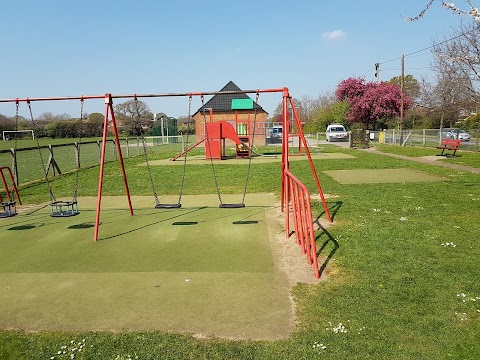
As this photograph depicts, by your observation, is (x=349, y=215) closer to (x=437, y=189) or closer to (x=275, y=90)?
(x=275, y=90)

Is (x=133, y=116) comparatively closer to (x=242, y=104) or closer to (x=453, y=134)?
(x=242, y=104)

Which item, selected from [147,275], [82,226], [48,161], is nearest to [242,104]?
[48,161]

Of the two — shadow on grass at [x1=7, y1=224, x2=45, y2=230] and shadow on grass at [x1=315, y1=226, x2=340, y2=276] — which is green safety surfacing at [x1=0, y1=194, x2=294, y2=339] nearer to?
shadow on grass at [x1=7, y1=224, x2=45, y2=230]

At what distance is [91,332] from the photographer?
3.27 m

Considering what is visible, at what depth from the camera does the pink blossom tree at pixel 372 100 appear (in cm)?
3625

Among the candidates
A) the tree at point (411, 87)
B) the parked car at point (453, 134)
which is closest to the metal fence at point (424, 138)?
the parked car at point (453, 134)

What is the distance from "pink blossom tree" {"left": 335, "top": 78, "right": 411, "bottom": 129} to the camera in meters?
36.2

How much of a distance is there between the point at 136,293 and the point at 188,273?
2.42 ft

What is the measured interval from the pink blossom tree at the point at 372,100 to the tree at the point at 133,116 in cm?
2174

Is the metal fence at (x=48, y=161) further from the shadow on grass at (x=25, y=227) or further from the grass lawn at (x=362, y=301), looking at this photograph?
the grass lawn at (x=362, y=301)

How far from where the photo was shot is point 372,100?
36500mm

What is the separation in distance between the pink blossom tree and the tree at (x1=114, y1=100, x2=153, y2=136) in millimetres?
21736

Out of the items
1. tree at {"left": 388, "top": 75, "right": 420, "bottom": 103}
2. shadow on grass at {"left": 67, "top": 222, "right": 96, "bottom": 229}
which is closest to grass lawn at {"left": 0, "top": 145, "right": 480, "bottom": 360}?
shadow on grass at {"left": 67, "top": 222, "right": 96, "bottom": 229}

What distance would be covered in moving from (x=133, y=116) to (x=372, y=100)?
24.0 metres
